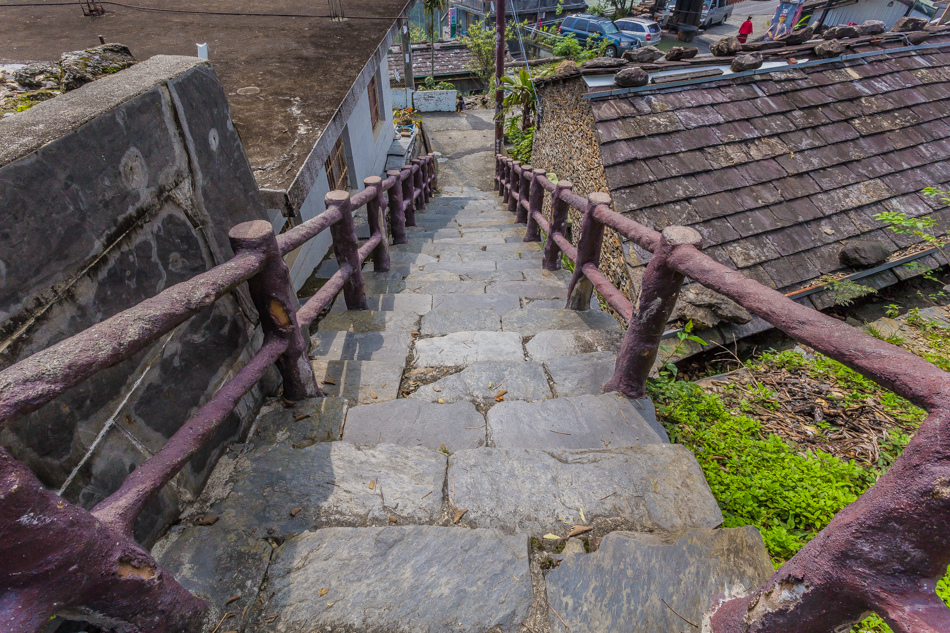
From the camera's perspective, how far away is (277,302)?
1.86 meters

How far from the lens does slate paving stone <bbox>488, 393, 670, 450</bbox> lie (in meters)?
1.95

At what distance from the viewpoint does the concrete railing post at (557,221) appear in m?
3.48

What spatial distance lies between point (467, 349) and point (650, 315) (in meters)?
1.22

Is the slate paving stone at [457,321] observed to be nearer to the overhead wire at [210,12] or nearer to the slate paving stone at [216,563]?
the slate paving stone at [216,563]

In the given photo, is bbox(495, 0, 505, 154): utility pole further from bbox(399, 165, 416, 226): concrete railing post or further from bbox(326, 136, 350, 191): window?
bbox(399, 165, 416, 226): concrete railing post

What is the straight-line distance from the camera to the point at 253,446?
73.0 inches

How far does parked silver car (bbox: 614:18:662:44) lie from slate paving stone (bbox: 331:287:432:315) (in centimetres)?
2268

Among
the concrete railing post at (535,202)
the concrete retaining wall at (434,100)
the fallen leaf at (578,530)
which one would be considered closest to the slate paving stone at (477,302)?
the concrete railing post at (535,202)

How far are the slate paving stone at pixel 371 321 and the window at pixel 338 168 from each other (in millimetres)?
4900

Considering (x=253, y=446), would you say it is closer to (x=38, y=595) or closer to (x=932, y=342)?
(x=38, y=595)

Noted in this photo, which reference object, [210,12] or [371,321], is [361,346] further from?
[210,12]

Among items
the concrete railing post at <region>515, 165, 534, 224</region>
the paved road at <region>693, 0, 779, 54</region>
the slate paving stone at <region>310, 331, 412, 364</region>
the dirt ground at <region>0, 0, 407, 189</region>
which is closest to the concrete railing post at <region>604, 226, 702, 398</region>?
the slate paving stone at <region>310, 331, 412, 364</region>

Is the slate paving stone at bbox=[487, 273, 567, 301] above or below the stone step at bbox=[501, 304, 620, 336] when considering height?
below

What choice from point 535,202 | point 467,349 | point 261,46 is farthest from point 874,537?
point 261,46
